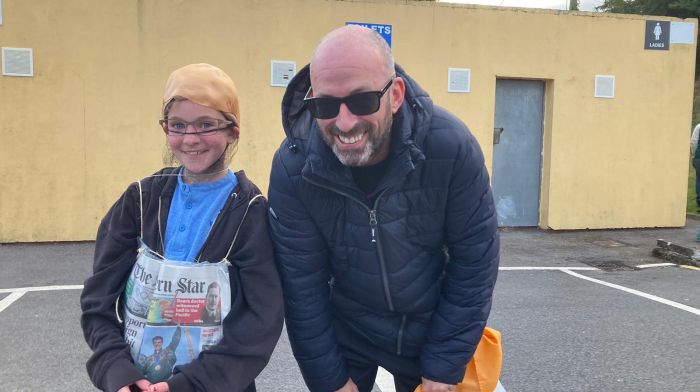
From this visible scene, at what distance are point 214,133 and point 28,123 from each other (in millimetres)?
7561

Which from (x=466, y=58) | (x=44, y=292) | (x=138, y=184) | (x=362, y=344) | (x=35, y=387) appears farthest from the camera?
(x=466, y=58)

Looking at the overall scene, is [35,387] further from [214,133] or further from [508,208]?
[508,208]

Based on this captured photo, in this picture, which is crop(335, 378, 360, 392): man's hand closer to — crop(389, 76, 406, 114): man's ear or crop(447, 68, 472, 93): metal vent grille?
crop(389, 76, 406, 114): man's ear

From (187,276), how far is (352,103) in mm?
792

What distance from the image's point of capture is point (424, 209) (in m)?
1.96

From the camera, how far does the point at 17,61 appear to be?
8117 millimetres

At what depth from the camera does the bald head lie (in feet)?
Answer: 5.66

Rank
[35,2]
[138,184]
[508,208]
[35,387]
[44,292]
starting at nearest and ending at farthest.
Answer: [138,184] < [35,387] < [44,292] < [35,2] < [508,208]

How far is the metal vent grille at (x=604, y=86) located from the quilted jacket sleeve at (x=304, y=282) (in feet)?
30.7

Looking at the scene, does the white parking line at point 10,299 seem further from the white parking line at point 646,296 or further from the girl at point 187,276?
the white parking line at point 646,296

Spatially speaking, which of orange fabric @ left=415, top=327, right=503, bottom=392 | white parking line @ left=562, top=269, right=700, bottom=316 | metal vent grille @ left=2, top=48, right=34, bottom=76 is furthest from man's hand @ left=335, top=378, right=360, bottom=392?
metal vent grille @ left=2, top=48, right=34, bottom=76

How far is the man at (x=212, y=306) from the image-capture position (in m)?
1.90

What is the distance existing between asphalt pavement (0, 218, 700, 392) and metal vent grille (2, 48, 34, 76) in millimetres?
2504

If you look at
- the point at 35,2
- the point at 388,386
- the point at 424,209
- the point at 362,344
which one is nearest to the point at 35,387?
the point at 388,386
